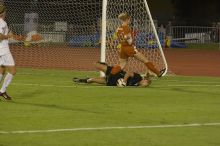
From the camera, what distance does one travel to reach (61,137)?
33.3 ft

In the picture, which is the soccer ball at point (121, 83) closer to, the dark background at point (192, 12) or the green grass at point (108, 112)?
the green grass at point (108, 112)

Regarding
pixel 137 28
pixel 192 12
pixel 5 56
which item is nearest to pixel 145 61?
pixel 5 56

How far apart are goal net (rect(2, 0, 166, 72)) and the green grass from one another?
372cm

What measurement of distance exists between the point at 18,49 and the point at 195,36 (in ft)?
57.5

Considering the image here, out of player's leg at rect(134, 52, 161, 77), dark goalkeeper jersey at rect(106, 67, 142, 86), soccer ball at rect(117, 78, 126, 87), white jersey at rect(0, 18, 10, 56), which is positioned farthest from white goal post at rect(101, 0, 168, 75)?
white jersey at rect(0, 18, 10, 56)

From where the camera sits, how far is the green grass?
10109 mm

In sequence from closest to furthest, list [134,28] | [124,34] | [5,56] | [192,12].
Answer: [5,56], [124,34], [134,28], [192,12]

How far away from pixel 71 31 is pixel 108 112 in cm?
1941

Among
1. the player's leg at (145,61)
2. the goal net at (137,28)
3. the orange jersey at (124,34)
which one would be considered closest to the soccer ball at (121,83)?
the player's leg at (145,61)

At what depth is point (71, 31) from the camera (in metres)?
32.2

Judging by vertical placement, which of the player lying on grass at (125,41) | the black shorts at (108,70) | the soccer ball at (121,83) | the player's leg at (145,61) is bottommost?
the soccer ball at (121,83)

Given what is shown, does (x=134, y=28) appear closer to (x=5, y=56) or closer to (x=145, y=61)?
(x=145, y=61)

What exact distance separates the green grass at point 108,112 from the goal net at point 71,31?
3.72 meters

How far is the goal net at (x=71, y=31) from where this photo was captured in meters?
22.9
